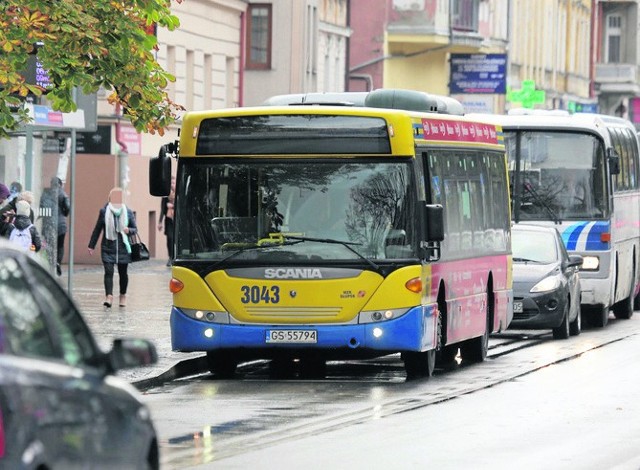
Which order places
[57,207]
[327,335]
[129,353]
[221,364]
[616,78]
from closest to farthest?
[129,353] < [327,335] < [221,364] < [57,207] < [616,78]

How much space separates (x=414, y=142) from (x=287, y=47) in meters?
37.9

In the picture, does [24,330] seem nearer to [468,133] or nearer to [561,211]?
[468,133]

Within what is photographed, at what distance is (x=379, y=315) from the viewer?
64.4 feet

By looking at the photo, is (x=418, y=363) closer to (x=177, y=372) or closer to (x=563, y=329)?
(x=177, y=372)

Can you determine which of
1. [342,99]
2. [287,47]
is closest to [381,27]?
[287,47]

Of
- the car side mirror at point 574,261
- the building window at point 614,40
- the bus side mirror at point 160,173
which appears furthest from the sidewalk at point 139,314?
the building window at point 614,40

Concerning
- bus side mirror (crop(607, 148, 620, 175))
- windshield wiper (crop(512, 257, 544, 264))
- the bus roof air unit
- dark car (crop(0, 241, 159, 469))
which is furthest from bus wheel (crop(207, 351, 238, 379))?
bus side mirror (crop(607, 148, 620, 175))

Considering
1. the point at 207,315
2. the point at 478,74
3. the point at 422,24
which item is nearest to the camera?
the point at 207,315

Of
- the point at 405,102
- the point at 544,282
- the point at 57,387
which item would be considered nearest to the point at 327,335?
the point at 405,102

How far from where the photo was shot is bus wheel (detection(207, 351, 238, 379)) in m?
20.6

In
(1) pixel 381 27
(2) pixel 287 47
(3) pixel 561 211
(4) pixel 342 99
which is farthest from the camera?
(1) pixel 381 27

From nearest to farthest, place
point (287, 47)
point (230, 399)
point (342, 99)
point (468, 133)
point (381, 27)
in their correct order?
1. point (230, 399)
2. point (468, 133)
3. point (342, 99)
4. point (287, 47)
5. point (381, 27)

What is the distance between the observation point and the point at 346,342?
64.1 ft

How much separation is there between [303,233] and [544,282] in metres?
9.07
